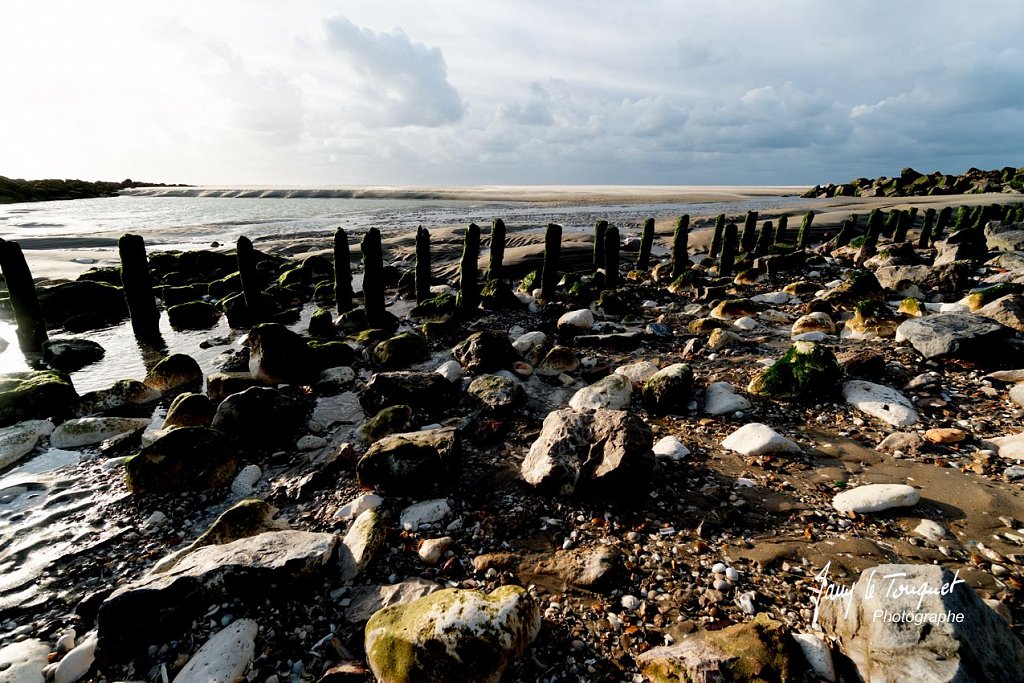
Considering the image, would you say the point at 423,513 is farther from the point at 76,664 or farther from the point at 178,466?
the point at 178,466

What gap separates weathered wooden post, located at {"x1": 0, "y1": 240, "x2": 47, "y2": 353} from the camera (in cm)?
1202

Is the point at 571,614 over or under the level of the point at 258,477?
over

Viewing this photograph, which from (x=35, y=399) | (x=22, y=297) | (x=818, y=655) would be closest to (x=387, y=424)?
(x=818, y=655)

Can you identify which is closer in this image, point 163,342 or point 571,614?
point 571,614

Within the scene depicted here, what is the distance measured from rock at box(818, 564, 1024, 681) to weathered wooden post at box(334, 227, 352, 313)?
581 inches

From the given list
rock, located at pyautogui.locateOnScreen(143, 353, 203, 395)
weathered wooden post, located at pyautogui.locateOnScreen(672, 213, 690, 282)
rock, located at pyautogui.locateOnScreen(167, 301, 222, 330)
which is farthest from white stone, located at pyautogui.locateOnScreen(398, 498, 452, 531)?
weathered wooden post, located at pyautogui.locateOnScreen(672, 213, 690, 282)

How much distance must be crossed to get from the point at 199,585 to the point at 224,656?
0.68 metres

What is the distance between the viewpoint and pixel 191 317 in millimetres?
15320

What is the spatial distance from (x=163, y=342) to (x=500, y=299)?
9.66 meters

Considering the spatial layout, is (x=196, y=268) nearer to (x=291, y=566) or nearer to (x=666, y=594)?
(x=291, y=566)

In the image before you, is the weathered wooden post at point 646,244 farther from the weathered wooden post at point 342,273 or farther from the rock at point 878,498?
the rock at point 878,498

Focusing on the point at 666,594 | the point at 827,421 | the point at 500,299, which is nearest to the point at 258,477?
the point at 666,594

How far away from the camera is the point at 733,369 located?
8172 millimetres

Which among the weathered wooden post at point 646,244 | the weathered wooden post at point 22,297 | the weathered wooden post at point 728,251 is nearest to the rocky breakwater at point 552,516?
the weathered wooden post at point 22,297
